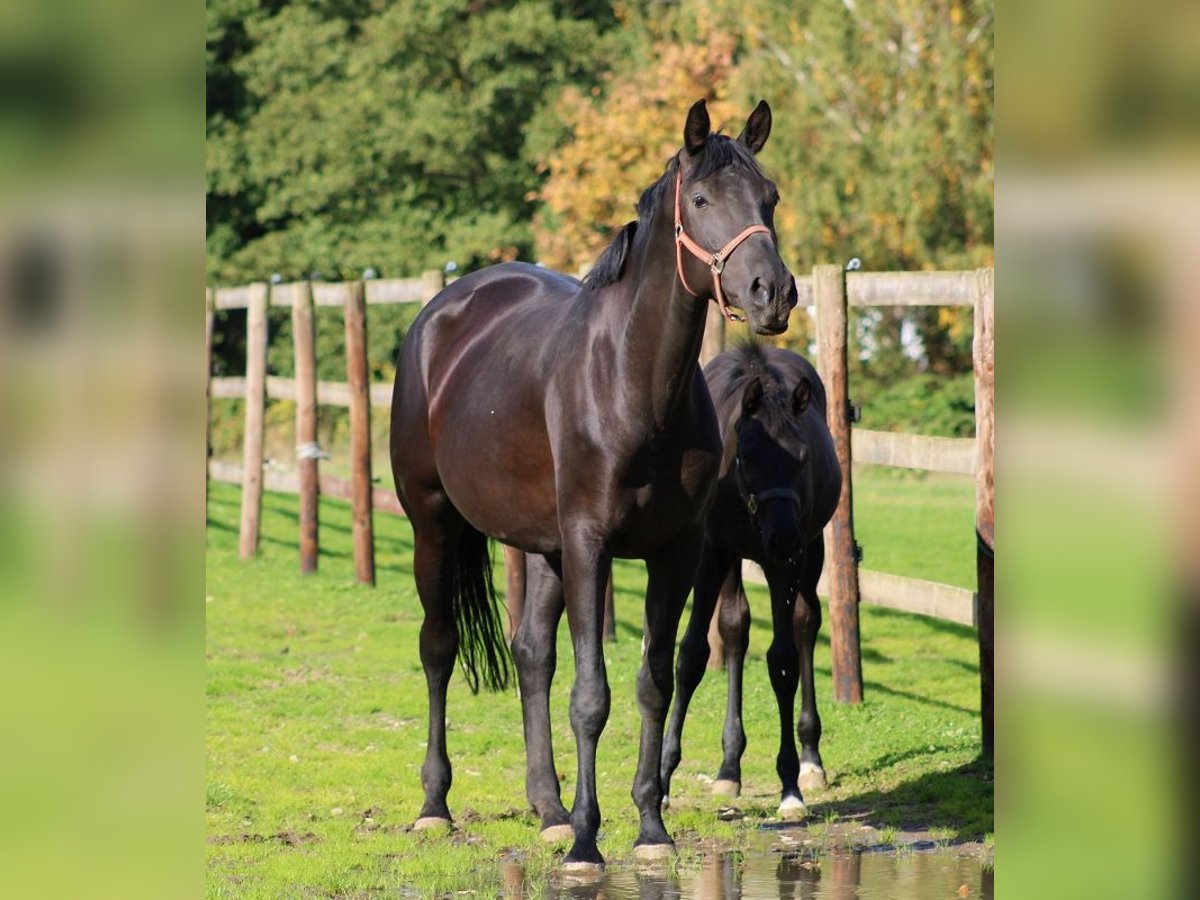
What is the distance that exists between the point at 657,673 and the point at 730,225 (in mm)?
1741

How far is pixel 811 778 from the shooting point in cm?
709

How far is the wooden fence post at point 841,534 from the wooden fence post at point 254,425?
7160 mm

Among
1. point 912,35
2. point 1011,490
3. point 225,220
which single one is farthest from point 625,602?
point 225,220

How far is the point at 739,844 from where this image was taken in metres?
6.07

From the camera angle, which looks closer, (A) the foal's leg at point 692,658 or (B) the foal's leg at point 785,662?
(B) the foal's leg at point 785,662

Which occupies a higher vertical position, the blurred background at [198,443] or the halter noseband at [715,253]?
the halter noseband at [715,253]

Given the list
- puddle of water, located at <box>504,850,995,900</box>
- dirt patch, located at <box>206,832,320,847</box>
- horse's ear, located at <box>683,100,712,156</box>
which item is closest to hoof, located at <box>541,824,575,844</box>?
puddle of water, located at <box>504,850,995,900</box>

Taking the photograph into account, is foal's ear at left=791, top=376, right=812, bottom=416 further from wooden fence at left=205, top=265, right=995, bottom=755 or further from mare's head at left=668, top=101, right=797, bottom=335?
mare's head at left=668, top=101, right=797, bottom=335

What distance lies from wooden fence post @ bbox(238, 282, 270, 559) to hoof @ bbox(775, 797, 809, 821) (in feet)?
29.6

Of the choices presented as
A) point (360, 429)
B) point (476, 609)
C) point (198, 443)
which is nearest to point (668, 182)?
point (476, 609)

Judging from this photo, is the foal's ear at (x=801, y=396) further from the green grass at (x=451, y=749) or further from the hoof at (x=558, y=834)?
the hoof at (x=558, y=834)

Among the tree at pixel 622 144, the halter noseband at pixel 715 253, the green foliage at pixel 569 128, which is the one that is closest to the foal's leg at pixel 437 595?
the halter noseband at pixel 715 253

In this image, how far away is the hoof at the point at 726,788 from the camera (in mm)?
6938

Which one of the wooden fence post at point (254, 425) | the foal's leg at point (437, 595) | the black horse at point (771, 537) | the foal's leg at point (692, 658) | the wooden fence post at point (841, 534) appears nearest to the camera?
the black horse at point (771, 537)
